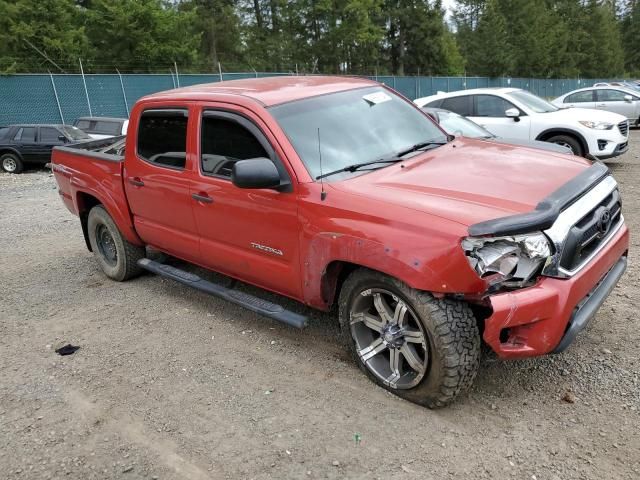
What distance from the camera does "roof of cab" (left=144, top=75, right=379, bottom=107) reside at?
12.7ft

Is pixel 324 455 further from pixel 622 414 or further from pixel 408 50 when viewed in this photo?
pixel 408 50

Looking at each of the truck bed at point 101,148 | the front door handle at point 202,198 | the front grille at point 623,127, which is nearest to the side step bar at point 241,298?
the front door handle at point 202,198

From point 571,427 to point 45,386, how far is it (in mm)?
3400

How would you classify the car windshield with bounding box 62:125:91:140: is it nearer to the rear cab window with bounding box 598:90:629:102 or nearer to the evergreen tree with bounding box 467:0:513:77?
the rear cab window with bounding box 598:90:629:102

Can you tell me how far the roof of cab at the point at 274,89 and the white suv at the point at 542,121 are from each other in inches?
262

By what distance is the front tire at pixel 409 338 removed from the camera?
9.45ft

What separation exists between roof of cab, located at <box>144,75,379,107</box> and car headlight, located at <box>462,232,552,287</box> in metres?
1.83

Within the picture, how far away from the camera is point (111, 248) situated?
19.0 feet

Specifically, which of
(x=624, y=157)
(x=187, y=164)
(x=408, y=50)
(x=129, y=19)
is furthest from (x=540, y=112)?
(x=408, y=50)

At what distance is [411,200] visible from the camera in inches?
118

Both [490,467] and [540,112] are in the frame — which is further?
[540,112]

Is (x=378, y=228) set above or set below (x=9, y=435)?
above

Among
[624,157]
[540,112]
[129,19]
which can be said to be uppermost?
[129,19]

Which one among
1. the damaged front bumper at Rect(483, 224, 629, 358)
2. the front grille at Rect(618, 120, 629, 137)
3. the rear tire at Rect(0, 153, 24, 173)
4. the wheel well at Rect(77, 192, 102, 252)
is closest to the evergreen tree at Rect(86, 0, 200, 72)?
the rear tire at Rect(0, 153, 24, 173)
